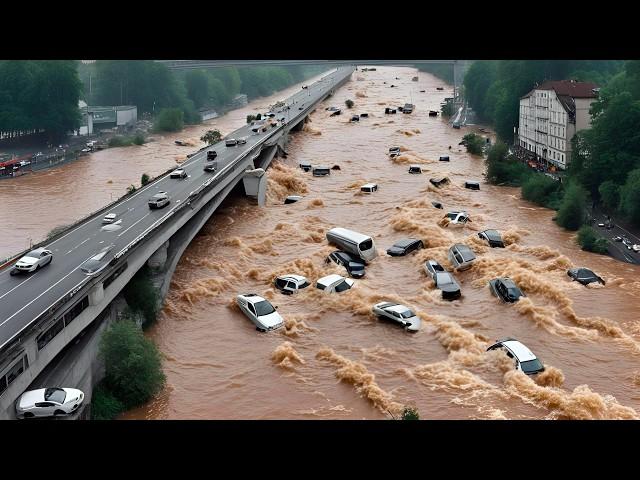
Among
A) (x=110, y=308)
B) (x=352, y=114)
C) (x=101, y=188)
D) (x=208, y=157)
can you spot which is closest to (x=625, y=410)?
(x=110, y=308)

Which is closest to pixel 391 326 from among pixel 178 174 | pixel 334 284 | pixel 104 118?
pixel 334 284

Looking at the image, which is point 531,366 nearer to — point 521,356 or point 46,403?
point 521,356

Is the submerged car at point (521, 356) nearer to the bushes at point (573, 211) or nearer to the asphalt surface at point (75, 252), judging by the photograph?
the asphalt surface at point (75, 252)

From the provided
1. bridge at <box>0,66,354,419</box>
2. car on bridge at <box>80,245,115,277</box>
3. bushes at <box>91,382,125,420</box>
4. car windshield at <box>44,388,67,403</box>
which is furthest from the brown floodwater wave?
car on bridge at <box>80,245,115,277</box>

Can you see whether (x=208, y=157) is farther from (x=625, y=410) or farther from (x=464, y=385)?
(x=625, y=410)

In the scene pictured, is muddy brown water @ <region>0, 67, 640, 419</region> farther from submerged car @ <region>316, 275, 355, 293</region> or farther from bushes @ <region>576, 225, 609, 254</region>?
bushes @ <region>576, 225, 609, 254</region>
